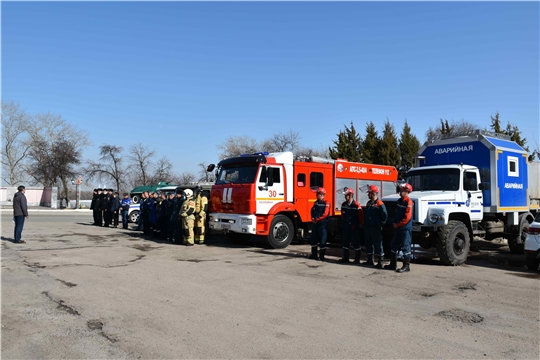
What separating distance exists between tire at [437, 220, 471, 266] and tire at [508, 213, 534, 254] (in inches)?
127

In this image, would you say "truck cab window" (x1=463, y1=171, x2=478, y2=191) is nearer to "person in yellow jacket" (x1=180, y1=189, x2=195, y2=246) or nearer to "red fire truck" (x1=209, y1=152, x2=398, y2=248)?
"red fire truck" (x1=209, y1=152, x2=398, y2=248)

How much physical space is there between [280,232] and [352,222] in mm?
3621

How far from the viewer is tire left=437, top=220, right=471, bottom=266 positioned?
32.9 feet

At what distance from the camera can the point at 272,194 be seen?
13.6m

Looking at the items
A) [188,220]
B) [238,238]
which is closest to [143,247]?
[188,220]

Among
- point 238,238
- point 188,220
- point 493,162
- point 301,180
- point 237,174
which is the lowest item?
point 238,238

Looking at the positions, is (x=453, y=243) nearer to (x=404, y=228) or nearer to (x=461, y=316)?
(x=404, y=228)

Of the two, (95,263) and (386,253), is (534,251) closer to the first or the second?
(386,253)

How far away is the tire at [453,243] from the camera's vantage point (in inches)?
395

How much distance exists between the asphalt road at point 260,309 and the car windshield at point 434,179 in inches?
81.2

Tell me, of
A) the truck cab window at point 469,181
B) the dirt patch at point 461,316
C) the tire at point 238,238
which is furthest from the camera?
the tire at point 238,238

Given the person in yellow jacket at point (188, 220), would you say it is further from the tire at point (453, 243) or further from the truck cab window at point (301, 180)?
the tire at point (453, 243)

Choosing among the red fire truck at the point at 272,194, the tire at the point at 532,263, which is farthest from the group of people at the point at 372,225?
the tire at the point at 532,263

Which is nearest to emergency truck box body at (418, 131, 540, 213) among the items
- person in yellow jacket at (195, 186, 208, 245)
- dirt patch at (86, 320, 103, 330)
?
person in yellow jacket at (195, 186, 208, 245)
